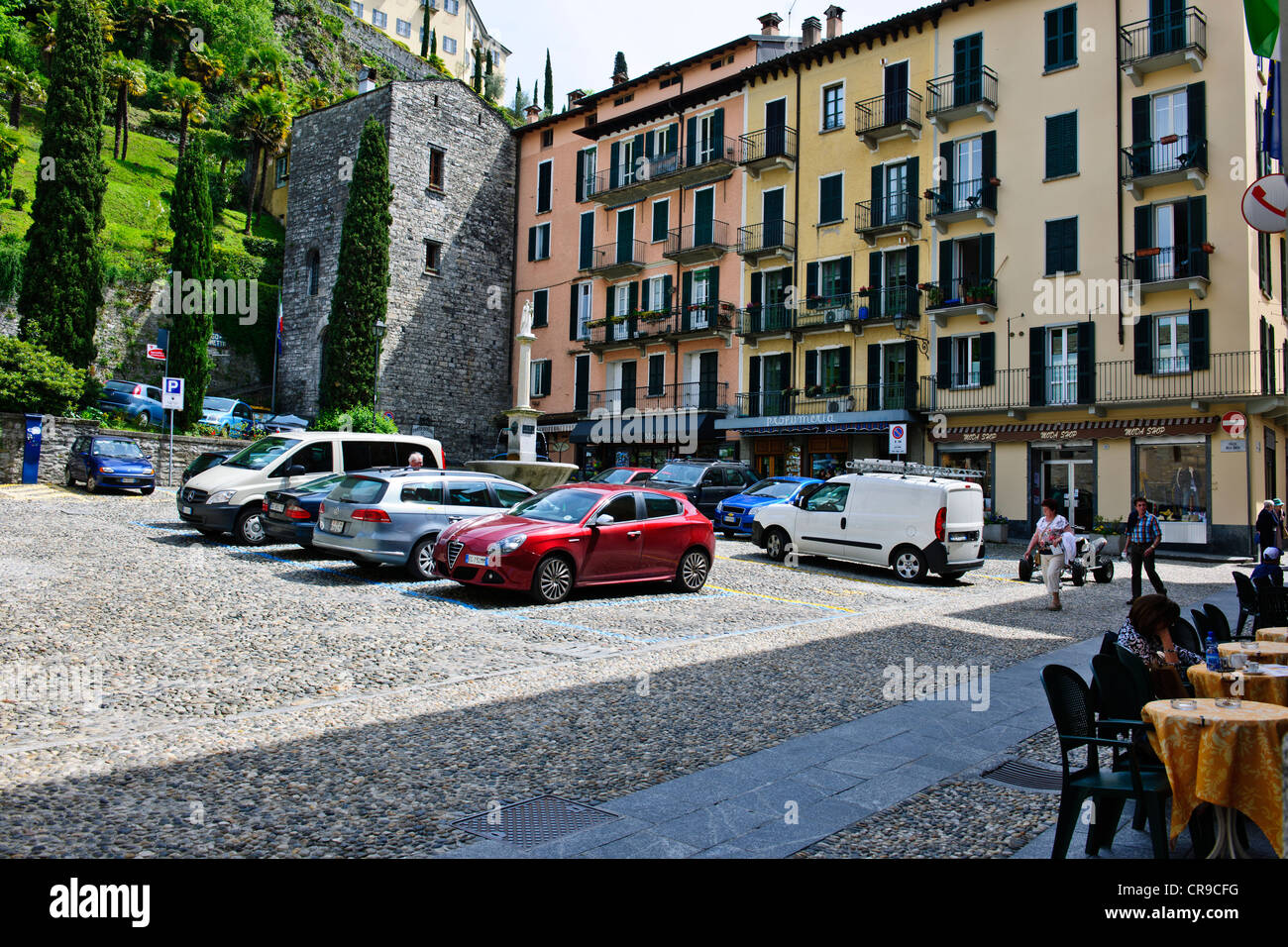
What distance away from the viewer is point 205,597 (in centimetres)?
1041

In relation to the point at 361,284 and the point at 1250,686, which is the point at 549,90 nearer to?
the point at 361,284

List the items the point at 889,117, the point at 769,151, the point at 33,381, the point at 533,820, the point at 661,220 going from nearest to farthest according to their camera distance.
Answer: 1. the point at 533,820
2. the point at 33,381
3. the point at 889,117
4. the point at 769,151
5. the point at 661,220

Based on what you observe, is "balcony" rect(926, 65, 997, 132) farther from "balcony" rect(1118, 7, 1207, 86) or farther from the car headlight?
the car headlight

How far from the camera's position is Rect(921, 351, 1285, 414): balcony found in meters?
24.3

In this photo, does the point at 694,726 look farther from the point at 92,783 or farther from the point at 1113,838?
the point at 92,783

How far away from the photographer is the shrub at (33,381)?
25047 mm

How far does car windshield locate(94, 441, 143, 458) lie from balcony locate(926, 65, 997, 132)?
1043 inches

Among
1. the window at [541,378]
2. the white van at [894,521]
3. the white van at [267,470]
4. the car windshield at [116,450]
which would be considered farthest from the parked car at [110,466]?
the window at [541,378]

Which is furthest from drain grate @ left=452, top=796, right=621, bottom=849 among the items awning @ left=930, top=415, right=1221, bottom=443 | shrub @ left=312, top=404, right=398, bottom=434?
shrub @ left=312, top=404, right=398, bottom=434

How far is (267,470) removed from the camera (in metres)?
15.5

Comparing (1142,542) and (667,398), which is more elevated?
(667,398)

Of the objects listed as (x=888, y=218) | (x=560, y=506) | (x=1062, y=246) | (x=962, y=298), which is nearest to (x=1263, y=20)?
(x=560, y=506)

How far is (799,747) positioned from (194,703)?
4.23 metres

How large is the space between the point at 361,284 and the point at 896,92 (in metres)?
21.6
